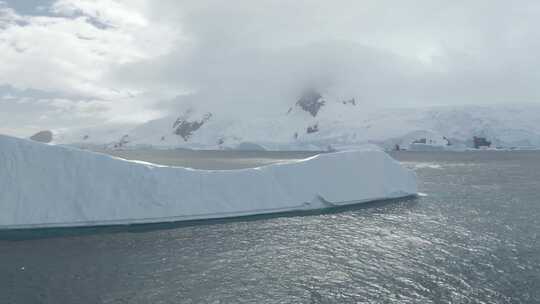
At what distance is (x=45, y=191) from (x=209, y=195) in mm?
7051

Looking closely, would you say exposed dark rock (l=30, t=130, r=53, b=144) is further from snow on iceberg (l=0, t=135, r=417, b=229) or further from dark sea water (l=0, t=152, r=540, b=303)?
dark sea water (l=0, t=152, r=540, b=303)

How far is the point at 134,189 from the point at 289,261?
28.7 feet

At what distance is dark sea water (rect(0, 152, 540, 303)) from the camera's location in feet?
32.9

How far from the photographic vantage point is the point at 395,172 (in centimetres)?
2489

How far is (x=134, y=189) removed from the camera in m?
17.7

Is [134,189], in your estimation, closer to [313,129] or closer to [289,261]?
[289,261]

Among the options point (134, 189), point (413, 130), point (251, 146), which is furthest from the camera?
point (251, 146)

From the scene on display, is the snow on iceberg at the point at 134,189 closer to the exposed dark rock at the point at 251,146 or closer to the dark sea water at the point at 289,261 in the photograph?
the dark sea water at the point at 289,261

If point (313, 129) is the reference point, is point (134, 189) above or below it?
below

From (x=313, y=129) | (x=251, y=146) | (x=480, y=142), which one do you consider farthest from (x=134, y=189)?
(x=313, y=129)

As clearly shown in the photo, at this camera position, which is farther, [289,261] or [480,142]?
[480,142]

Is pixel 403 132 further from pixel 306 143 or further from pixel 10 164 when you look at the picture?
pixel 10 164

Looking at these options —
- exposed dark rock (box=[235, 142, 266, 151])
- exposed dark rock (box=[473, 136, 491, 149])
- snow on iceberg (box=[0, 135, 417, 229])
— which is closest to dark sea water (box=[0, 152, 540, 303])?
snow on iceberg (box=[0, 135, 417, 229])

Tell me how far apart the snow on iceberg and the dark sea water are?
2.67 ft
